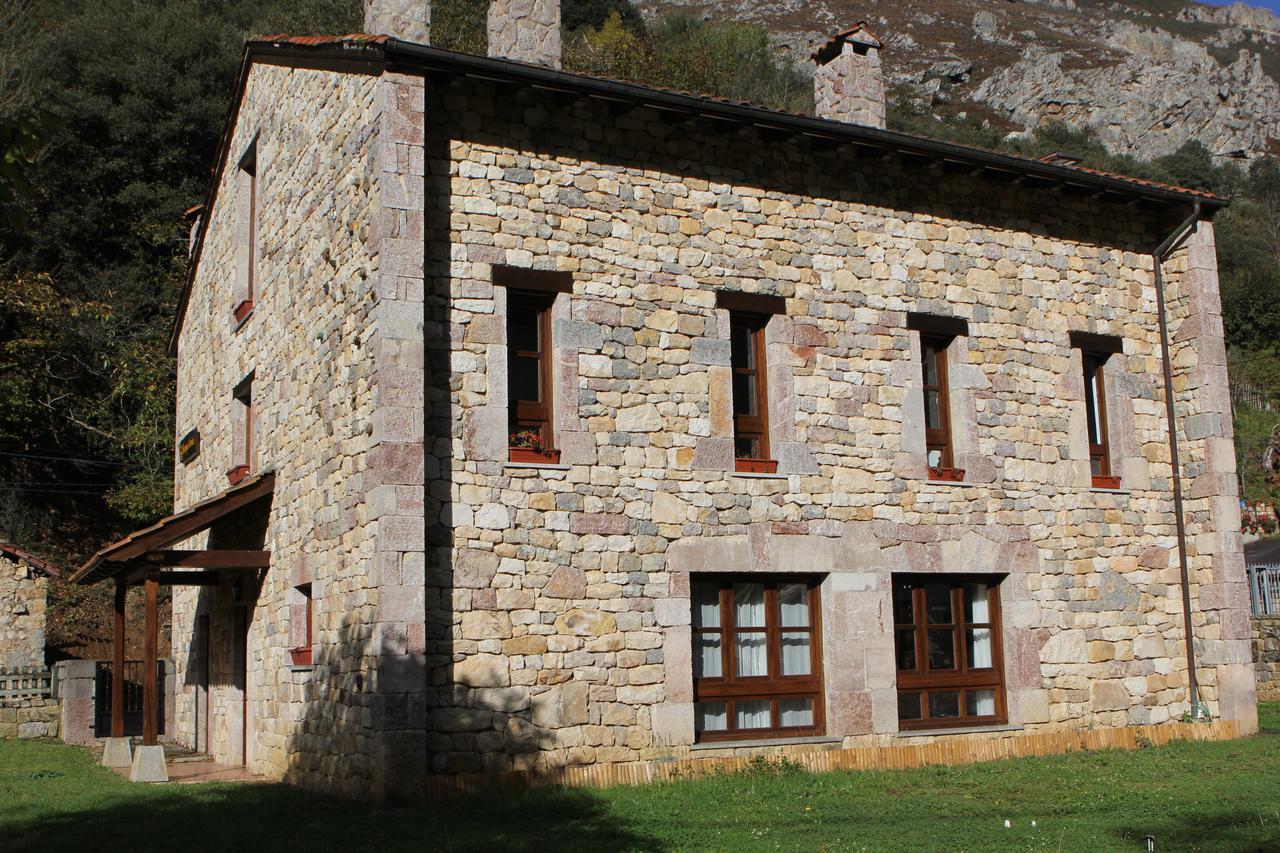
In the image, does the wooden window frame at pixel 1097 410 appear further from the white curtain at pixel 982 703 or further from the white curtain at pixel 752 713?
the white curtain at pixel 752 713

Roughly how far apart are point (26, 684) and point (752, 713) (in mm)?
12239

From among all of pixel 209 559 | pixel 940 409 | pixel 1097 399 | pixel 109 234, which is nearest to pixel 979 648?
pixel 940 409

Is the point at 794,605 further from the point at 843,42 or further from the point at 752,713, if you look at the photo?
the point at 843,42

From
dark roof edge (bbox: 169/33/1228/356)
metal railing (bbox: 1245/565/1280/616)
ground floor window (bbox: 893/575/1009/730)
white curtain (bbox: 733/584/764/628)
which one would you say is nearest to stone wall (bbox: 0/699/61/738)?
dark roof edge (bbox: 169/33/1228/356)

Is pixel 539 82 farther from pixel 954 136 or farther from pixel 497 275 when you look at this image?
pixel 954 136

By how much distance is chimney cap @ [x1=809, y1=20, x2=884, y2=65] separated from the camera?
14.3m

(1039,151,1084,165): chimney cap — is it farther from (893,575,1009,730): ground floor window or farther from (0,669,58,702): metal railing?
(0,669,58,702): metal railing

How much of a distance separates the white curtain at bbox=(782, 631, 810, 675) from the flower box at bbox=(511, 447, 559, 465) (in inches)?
116

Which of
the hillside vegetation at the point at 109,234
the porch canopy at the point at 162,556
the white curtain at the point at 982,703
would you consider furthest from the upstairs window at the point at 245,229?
the hillside vegetation at the point at 109,234

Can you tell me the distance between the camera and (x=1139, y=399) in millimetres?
14508

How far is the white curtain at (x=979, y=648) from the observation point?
1309 cm

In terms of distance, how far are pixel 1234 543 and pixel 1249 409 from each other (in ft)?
90.8

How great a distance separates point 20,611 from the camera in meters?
20.2

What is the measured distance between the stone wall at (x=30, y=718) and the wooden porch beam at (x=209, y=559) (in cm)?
733
